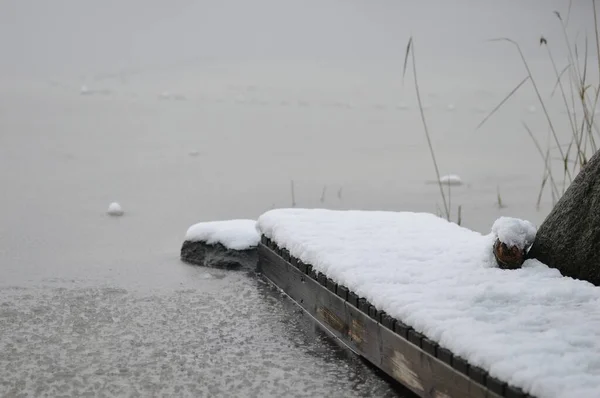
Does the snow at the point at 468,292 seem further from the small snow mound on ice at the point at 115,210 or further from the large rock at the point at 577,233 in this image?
the small snow mound on ice at the point at 115,210

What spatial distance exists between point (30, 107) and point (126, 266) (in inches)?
166

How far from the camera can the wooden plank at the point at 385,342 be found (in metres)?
1.53

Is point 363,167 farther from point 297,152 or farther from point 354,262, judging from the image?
point 354,262

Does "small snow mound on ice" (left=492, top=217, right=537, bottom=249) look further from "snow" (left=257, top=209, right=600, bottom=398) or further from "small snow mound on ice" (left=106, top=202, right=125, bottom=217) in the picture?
"small snow mound on ice" (left=106, top=202, right=125, bottom=217)

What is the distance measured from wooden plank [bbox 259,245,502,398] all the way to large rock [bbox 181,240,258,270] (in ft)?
1.11

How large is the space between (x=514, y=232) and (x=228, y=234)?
1150 millimetres

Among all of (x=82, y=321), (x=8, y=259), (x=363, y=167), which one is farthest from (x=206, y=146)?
(x=82, y=321)

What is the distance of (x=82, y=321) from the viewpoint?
2258mm

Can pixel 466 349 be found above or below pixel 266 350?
above

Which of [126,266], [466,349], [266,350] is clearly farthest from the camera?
[126,266]

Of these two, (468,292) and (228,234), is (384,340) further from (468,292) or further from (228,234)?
(228,234)

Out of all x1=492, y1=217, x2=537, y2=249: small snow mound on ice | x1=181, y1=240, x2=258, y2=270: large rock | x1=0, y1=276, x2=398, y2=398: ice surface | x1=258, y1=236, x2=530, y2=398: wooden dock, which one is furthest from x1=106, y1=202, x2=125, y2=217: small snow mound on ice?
x1=492, y1=217, x2=537, y2=249: small snow mound on ice

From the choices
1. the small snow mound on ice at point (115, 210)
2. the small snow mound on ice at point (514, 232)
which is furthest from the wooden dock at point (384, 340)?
the small snow mound on ice at point (115, 210)

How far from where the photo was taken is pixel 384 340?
1.81 meters
